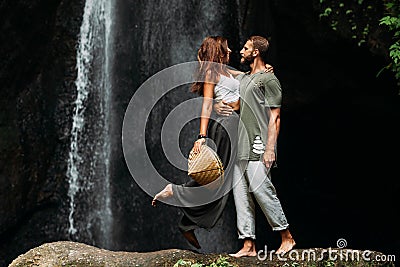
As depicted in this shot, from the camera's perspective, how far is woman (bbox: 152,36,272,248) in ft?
15.4

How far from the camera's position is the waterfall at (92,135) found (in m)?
10.7

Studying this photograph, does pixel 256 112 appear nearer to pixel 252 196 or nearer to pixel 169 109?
pixel 252 196

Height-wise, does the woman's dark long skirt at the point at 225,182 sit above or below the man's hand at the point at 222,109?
below

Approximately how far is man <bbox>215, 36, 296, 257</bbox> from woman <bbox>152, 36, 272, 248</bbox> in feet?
0.23

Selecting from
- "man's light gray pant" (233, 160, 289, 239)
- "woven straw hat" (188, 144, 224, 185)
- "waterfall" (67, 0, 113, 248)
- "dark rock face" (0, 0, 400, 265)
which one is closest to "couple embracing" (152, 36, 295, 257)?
"man's light gray pant" (233, 160, 289, 239)

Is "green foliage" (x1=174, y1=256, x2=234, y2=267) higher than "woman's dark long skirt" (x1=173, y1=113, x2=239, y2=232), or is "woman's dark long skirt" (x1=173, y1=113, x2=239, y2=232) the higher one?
"woman's dark long skirt" (x1=173, y1=113, x2=239, y2=232)

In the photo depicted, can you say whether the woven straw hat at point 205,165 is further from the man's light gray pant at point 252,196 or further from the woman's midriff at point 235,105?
the woman's midriff at point 235,105

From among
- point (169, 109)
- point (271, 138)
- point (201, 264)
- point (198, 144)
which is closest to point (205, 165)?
point (198, 144)

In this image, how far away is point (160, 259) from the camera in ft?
15.2

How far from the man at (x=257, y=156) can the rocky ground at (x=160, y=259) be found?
5.8 inches

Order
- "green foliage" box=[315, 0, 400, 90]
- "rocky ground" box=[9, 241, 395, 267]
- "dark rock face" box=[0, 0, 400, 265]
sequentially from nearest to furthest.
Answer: "rocky ground" box=[9, 241, 395, 267] < "green foliage" box=[315, 0, 400, 90] < "dark rock face" box=[0, 0, 400, 265]

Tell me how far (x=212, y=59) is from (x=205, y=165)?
33.1 inches

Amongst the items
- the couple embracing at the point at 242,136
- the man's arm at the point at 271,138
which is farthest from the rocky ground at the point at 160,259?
the man's arm at the point at 271,138

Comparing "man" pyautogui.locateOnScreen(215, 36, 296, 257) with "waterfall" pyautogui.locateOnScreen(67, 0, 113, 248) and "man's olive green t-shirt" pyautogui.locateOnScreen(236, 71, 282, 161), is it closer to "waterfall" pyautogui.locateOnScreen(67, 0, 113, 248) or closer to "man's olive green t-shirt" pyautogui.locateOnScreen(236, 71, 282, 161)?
"man's olive green t-shirt" pyautogui.locateOnScreen(236, 71, 282, 161)
